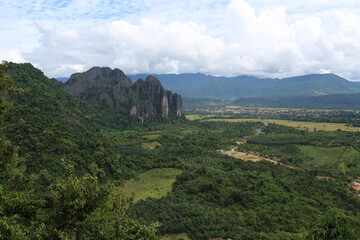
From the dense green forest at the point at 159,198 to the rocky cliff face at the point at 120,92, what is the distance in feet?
135

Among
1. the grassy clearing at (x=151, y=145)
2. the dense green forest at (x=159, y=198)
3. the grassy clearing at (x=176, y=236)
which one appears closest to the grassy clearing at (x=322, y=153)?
the dense green forest at (x=159, y=198)

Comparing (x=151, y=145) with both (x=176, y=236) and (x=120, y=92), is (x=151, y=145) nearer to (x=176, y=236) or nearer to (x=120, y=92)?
(x=176, y=236)

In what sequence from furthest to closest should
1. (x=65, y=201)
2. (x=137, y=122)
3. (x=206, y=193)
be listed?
(x=137, y=122) → (x=206, y=193) → (x=65, y=201)

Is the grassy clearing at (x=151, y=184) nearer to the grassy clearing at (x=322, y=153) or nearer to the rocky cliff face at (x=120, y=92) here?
the grassy clearing at (x=322, y=153)

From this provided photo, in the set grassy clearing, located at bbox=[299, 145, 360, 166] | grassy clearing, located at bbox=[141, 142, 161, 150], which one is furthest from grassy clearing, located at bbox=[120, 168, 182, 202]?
grassy clearing, located at bbox=[299, 145, 360, 166]

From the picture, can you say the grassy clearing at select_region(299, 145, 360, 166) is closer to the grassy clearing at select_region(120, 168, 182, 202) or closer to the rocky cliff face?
the grassy clearing at select_region(120, 168, 182, 202)

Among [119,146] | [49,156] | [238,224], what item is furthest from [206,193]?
[119,146]

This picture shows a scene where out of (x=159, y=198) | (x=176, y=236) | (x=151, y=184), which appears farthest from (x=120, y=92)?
(x=176, y=236)

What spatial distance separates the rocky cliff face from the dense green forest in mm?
41216

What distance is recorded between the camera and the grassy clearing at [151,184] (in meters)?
35.9

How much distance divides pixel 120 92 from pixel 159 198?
89.7 metres

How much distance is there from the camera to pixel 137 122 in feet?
342

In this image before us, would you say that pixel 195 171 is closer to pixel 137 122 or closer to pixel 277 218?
pixel 277 218

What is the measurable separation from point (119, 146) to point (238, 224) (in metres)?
42.7
